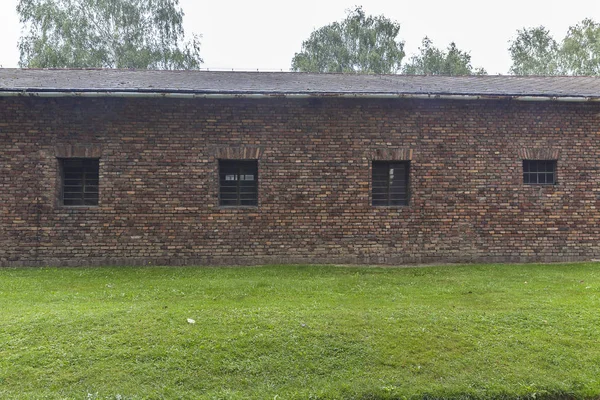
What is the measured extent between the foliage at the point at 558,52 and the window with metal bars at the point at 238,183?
2883 cm

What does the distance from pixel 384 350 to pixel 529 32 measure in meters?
36.6

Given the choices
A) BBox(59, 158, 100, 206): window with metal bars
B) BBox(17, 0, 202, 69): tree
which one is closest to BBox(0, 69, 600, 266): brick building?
BBox(59, 158, 100, 206): window with metal bars

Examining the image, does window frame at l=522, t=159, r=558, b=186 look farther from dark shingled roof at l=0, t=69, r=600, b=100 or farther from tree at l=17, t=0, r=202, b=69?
tree at l=17, t=0, r=202, b=69

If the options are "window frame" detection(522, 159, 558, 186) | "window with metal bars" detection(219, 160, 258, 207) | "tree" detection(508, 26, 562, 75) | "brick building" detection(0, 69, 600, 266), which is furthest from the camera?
"tree" detection(508, 26, 562, 75)

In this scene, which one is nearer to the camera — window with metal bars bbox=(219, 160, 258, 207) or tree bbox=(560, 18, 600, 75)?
window with metal bars bbox=(219, 160, 258, 207)


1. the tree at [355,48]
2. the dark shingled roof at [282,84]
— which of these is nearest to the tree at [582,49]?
the tree at [355,48]

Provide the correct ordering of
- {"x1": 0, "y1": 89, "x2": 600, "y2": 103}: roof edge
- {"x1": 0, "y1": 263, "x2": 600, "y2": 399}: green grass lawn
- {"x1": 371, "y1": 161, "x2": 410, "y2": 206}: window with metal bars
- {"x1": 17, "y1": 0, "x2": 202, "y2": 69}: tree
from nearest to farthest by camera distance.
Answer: {"x1": 0, "y1": 263, "x2": 600, "y2": 399}: green grass lawn < {"x1": 0, "y1": 89, "x2": 600, "y2": 103}: roof edge < {"x1": 371, "y1": 161, "x2": 410, "y2": 206}: window with metal bars < {"x1": 17, "y1": 0, "x2": 202, "y2": 69}: tree

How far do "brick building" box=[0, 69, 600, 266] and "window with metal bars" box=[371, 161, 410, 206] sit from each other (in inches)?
1.3

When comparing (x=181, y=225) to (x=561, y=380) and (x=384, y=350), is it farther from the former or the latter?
(x=561, y=380)

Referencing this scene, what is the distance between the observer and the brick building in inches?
340

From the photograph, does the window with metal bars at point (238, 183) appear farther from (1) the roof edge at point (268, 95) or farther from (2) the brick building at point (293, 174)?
(1) the roof edge at point (268, 95)

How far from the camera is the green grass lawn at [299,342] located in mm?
3758

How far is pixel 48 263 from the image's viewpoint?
862cm

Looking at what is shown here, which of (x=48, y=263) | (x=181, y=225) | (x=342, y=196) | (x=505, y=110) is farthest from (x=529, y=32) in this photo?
(x=48, y=263)
